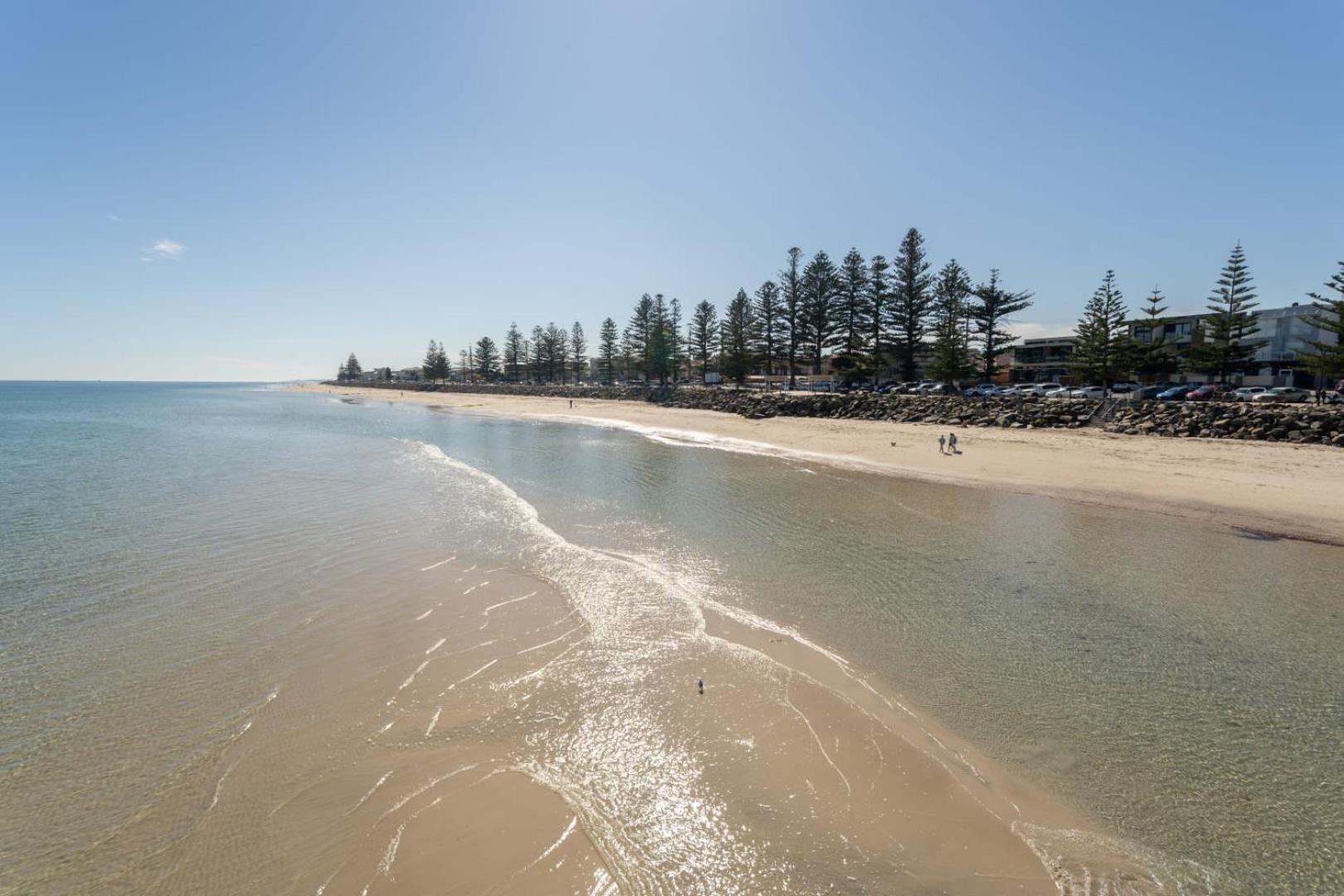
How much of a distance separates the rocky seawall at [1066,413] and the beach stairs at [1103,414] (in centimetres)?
5

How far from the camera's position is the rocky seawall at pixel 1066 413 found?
71.8 ft

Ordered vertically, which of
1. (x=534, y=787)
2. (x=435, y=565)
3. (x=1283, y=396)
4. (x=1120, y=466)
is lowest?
(x=534, y=787)

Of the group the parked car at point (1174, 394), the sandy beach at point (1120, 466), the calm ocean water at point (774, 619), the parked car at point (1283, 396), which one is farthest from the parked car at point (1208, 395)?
the calm ocean water at point (774, 619)

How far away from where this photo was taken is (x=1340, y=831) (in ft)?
13.0

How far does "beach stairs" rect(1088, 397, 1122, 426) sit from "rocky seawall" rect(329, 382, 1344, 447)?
2.1 inches

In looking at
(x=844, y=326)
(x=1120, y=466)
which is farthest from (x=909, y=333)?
(x=1120, y=466)

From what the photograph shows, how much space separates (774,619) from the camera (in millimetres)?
7473

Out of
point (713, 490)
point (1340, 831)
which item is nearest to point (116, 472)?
point (713, 490)

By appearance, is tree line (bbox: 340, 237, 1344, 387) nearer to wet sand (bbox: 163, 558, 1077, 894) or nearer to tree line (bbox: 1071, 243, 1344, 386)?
tree line (bbox: 1071, 243, 1344, 386)

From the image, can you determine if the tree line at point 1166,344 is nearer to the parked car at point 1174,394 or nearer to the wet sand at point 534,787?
the parked car at point 1174,394

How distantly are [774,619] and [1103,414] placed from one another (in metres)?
30.8

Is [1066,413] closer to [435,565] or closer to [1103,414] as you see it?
[1103,414]

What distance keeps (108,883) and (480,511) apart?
10320mm

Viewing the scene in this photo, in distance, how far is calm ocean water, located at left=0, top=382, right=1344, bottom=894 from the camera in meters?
4.12
